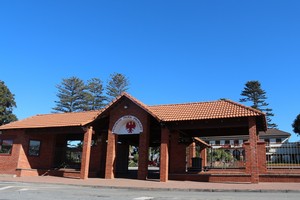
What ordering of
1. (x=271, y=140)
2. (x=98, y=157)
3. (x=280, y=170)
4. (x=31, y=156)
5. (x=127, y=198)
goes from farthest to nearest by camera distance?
(x=271, y=140) → (x=31, y=156) → (x=98, y=157) → (x=280, y=170) → (x=127, y=198)

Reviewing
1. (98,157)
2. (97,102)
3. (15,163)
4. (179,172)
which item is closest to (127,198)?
(179,172)

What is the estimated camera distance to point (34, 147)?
25.8 metres

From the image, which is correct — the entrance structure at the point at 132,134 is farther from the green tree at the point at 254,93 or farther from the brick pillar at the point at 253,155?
the green tree at the point at 254,93

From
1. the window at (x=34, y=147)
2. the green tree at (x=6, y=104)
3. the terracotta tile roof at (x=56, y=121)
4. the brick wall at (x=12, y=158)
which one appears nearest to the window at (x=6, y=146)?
the brick wall at (x=12, y=158)

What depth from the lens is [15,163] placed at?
24.2 m

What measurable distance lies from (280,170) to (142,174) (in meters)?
8.31

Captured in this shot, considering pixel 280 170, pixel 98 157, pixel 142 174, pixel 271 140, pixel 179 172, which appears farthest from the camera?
pixel 271 140

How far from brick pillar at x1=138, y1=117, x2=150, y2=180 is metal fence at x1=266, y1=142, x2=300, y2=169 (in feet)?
24.8

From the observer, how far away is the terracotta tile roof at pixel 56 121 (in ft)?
76.7

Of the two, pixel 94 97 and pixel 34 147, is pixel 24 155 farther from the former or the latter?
pixel 94 97

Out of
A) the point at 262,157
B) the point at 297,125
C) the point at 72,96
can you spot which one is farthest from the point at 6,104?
the point at 297,125

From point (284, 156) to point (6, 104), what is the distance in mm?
47589

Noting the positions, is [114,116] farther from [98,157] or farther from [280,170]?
[280,170]

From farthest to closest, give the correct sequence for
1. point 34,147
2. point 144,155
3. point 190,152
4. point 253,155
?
point 34,147, point 190,152, point 144,155, point 253,155
